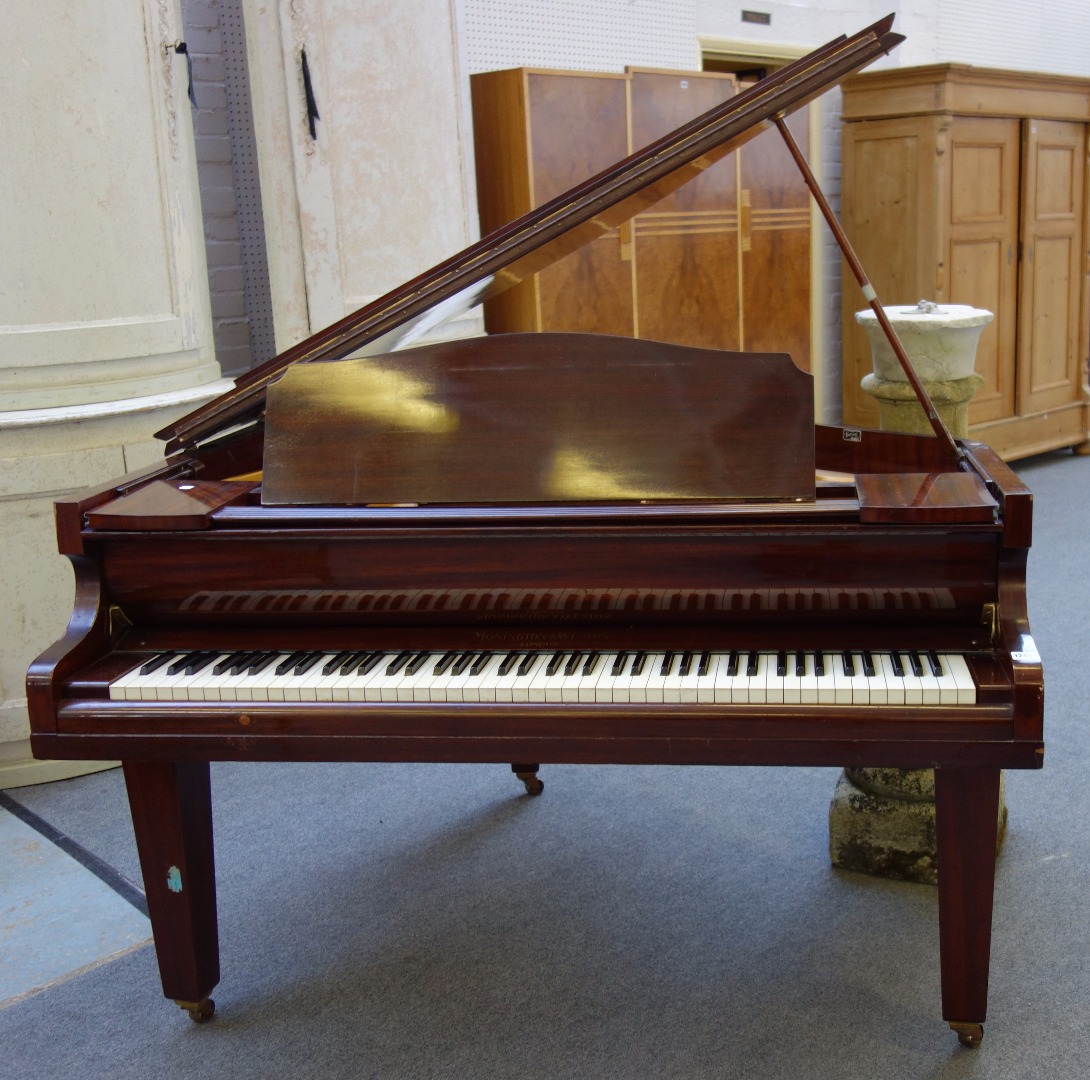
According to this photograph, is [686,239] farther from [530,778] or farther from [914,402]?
[530,778]

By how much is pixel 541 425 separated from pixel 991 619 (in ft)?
2.56

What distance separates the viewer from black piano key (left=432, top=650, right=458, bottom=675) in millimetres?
1901

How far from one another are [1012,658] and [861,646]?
0.23 m

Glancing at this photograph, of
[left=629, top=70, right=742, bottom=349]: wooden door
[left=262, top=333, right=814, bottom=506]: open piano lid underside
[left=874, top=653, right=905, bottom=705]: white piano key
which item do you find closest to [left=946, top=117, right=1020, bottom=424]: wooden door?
[left=629, top=70, right=742, bottom=349]: wooden door

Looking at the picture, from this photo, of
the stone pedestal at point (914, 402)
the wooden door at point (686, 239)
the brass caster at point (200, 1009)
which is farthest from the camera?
the wooden door at point (686, 239)

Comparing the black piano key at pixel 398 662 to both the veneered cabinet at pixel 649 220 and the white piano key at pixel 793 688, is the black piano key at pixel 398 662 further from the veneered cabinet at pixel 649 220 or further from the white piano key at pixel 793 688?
the veneered cabinet at pixel 649 220

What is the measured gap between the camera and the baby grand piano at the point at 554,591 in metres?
1.80

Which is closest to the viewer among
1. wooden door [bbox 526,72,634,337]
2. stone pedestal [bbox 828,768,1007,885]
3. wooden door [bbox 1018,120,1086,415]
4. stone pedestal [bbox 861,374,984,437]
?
stone pedestal [bbox 828,768,1007,885]

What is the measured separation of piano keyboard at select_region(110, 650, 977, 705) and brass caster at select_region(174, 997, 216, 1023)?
0.66 meters

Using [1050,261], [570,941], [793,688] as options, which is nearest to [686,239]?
[1050,261]

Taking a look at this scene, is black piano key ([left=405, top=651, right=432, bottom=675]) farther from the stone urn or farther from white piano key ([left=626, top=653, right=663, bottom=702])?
the stone urn

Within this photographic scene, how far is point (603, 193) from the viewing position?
83.1 inches

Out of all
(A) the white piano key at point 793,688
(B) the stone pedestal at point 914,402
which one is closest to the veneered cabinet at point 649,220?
(B) the stone pedestal at point 914,402

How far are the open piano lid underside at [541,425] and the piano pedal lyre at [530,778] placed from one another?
1.16 meters
